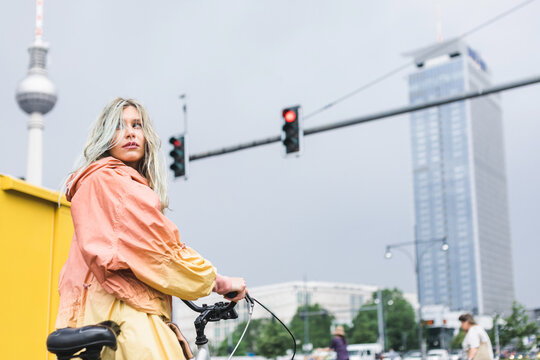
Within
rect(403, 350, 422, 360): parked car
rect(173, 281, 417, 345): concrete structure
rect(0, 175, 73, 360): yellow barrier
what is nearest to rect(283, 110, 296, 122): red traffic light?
rect(0, 175, 73, 360): yellow barrier

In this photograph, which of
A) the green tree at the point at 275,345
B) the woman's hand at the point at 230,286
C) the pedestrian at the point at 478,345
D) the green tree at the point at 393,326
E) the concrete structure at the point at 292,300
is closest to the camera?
the woman's hand at the point at 230,286

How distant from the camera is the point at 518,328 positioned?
47688mm

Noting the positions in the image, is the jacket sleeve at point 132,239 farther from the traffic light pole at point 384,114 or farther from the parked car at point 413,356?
the parked car at point 413,356

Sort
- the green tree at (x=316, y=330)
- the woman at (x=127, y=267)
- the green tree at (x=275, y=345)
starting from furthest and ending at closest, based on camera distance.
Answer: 1. the green tree at (x=316, y=330)
2. the green tree at (x=275, y=345)
3. the woman at (x=127, y=267)

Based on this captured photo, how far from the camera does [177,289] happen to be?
85.0 inches

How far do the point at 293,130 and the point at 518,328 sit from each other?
4188 centimetres

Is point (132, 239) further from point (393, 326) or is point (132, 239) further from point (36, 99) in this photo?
point (36, 99)

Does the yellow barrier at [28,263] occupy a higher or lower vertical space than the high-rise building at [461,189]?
lower

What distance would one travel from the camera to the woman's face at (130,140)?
241 centimetres

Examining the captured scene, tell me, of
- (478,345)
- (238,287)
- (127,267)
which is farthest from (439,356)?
(127,267)

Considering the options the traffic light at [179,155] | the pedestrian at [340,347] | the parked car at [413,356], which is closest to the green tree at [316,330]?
the parked car at [413,356]

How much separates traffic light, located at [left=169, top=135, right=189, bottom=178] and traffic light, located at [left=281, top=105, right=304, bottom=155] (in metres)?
2.29

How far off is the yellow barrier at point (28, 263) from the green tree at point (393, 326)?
76342 mm

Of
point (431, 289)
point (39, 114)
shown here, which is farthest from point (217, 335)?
point (431, 289)
